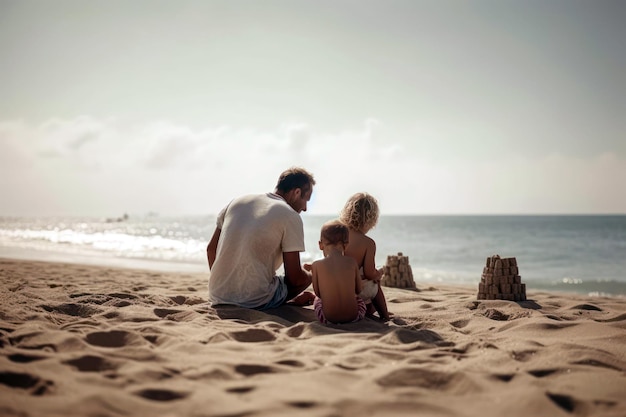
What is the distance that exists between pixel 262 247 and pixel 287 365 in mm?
1913

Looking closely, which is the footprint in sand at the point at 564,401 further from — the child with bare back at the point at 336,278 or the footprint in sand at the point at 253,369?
the child with bare back at the point at 336,278

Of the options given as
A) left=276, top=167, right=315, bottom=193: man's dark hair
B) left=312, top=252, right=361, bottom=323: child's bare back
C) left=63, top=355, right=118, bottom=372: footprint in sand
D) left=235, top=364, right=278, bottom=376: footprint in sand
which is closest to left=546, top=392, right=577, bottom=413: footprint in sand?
left=235, top=364, right=278, bottom=376: footprint in sand

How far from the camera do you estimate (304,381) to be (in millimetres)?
2756

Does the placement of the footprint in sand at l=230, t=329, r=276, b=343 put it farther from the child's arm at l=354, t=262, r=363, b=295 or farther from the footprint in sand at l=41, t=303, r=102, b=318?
the footprint in sand at l=41, t=303, r=102, b=318

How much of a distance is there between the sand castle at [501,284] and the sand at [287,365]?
4.72 feet

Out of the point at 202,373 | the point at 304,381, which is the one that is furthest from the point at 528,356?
the point at 202,373

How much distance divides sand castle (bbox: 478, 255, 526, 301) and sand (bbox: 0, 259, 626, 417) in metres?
1.44

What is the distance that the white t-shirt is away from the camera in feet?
15.8

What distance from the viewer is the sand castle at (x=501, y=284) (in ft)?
20.6

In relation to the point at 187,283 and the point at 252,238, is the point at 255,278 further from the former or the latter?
the point at 187,283

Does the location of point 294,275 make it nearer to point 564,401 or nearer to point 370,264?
point 370,264

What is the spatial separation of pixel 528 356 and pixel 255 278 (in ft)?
8.38

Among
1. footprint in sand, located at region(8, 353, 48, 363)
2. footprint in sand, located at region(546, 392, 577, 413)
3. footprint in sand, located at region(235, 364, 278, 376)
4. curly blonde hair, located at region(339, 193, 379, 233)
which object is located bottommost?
footprint in sand, located at region(546, 392, 577, 413)

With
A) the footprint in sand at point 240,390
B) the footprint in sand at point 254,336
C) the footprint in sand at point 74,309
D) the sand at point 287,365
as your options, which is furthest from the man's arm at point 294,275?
the footprint in sand at point 240,390
